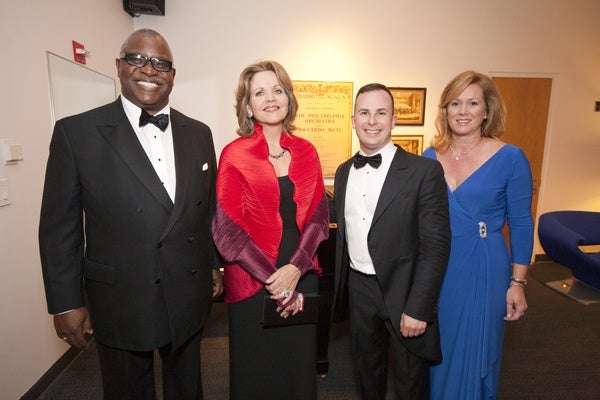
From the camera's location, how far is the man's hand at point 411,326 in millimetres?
1604

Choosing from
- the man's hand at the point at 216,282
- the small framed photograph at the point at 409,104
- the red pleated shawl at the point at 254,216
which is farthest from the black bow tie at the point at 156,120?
the small framed photograph at the point at 409,104

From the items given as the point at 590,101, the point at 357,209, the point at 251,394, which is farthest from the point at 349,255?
the point at 590,101

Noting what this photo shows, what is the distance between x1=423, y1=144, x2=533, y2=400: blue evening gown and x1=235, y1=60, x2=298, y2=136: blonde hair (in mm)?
981

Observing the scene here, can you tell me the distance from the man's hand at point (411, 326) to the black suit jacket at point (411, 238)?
21mm

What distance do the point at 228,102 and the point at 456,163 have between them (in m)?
3.23

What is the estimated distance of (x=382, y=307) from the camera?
1.71 m

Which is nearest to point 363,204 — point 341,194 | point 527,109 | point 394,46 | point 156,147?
point 341,194

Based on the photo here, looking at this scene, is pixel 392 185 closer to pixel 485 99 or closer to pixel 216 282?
pixel 485 99

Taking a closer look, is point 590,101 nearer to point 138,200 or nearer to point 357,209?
point 357,209

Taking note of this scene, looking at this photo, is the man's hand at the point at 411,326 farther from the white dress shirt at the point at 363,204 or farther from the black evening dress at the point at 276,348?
the black evening dress at the point at 276,348

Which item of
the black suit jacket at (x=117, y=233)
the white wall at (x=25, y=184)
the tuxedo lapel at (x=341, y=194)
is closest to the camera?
the black suit jacket at (x=117, y=233)

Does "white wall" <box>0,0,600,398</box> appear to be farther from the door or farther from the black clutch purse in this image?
the black clutch purse

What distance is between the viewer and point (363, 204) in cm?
172

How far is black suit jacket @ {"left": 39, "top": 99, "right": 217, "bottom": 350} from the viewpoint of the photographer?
1.38 m
